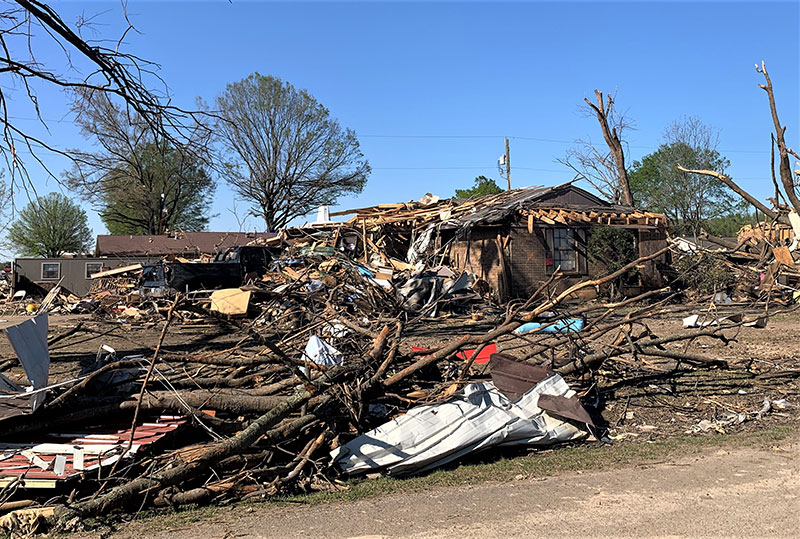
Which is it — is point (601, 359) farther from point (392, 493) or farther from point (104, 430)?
point (104, 430)

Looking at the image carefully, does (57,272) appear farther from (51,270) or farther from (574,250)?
(574,250)

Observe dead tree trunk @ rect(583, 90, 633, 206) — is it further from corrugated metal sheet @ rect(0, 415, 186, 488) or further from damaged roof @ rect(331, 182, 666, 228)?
corrugated metal sheet @ rect(0, 415, 186, 488)

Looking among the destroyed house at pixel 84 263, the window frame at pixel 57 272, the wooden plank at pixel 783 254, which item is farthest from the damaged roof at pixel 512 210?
the window frame at pixel 57 272

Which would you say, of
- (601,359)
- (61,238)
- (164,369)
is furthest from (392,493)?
(61,238)

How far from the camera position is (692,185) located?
36.9 meters

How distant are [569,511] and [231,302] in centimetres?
1161

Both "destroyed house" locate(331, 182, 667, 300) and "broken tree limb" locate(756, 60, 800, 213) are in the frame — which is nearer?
"broken tree limb" locate(756, 60, 800, 213)

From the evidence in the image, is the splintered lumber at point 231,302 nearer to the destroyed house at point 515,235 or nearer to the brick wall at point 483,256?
the destroyed house at point 515,235

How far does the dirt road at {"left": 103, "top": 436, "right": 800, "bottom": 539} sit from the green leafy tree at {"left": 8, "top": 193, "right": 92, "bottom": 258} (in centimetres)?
4475

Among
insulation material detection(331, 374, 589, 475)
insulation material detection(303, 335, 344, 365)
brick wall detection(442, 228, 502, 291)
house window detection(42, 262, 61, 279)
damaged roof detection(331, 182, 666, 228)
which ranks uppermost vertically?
damaged roof detection(331, 182, 666, 228)

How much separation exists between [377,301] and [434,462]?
6492 mm

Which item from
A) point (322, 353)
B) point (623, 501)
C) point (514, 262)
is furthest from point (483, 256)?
point (623, 501)

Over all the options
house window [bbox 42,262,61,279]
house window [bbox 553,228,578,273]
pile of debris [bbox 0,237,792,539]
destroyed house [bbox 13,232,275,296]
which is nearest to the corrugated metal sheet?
pile of debris [bbox 0,237,792,539]

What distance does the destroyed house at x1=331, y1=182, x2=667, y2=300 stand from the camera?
60.2ft
